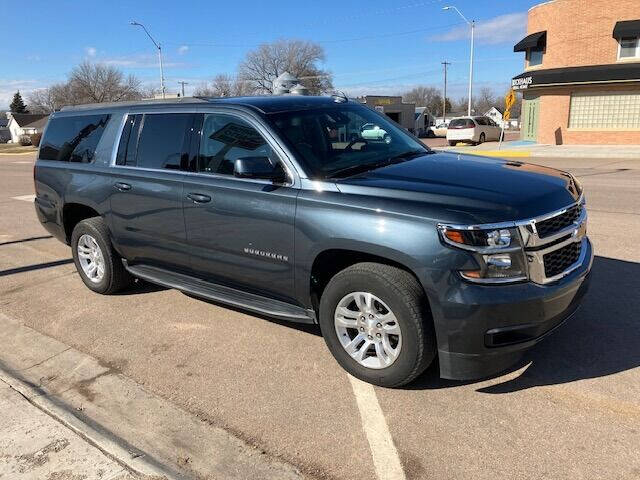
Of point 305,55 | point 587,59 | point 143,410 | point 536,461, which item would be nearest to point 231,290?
point 143,410

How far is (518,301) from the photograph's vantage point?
305cm

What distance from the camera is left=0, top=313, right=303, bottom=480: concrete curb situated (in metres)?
2.89

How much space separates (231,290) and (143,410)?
1.22 meters

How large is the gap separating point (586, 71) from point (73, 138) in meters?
25.0

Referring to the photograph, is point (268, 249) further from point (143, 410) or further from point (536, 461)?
point (536, 461)

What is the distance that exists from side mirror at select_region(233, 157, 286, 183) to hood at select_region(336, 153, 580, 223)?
49 centimetres

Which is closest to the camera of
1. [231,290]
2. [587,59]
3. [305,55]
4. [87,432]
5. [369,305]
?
[87,432]

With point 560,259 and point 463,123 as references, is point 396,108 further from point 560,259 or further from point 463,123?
point 560,259

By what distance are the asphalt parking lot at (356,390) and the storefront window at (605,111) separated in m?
22.6

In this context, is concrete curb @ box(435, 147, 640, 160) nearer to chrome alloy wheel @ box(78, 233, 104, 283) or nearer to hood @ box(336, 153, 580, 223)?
chrome alloy wheel @ box(78, 233, 104, 283)

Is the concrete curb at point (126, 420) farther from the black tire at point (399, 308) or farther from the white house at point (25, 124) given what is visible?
the white house at point (25, 124)

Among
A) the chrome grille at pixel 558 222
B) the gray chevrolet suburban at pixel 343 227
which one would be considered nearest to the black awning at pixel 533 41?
the gray chevrolet suburban at pixel 343 227

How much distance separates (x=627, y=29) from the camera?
23406mm

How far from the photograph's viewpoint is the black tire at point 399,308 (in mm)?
3244
